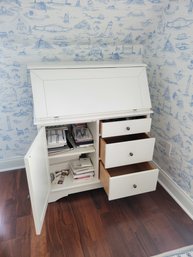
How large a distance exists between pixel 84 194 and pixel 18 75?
1182 millimetres

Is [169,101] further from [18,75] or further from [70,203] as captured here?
[18,75]

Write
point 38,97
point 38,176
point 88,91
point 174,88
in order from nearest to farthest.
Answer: point 38,176 → point 38,97 → point 88,91 → point 174,88

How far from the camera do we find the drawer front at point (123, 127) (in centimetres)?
145

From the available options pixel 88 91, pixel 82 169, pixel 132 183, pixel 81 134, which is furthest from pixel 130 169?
pixel 88 91

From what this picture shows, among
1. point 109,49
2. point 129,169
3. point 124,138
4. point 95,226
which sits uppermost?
point 109,49

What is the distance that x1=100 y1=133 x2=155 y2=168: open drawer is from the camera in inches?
57.2

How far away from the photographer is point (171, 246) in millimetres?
1326

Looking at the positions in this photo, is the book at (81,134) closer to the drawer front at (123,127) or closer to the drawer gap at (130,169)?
the drawer front at (123,127)

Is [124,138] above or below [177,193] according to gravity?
above

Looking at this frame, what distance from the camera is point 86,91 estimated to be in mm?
1492

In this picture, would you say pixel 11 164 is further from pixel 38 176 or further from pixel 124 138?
pixel 124 138

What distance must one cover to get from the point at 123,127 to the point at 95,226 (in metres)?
0.74

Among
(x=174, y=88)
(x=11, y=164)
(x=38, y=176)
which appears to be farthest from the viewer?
(x=11, y=164)

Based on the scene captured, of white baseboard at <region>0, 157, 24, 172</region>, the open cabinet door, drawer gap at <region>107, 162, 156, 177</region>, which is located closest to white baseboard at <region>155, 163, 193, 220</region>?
drawer gap at <region>107, 162, 156, 177</region>
